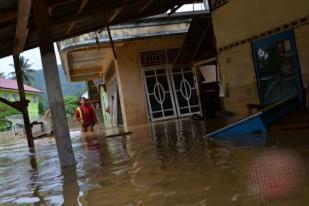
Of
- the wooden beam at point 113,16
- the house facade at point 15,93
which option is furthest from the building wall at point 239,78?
the house facade at point 15,93

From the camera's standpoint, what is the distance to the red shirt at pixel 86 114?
1850 cm

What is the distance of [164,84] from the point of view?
19531 mm

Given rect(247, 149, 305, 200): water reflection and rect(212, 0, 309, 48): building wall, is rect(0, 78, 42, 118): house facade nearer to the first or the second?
rect(212, 0, 309, 48): building wall

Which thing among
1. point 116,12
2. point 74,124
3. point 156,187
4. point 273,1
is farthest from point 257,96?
point 74,124

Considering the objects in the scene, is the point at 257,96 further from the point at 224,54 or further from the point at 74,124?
the point at 74,124

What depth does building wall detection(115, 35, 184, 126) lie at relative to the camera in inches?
739

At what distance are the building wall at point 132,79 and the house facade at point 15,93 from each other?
31.1 m

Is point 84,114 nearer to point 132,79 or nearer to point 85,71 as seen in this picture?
point 132,79

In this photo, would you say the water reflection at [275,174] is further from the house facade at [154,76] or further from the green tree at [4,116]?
the green tree at [4,116]

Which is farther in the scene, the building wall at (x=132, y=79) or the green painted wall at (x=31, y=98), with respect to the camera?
the green painted wall at (x=31, y=98)

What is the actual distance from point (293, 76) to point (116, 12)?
4.69 metres

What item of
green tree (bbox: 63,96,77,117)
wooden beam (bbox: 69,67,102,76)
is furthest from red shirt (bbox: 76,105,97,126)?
green tree (bbox: 63,96,77,117)

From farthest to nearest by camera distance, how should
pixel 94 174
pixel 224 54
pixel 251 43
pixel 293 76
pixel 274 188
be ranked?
pixel 224 54
pixel 251 43
pixel 293 76
pixel 94 174
pixel 274 188

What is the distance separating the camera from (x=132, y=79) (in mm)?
18922
